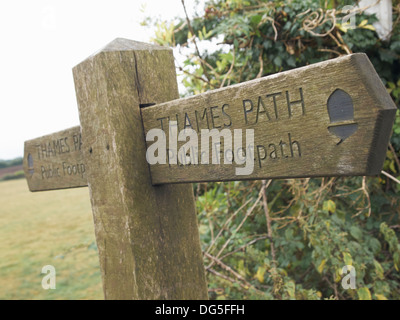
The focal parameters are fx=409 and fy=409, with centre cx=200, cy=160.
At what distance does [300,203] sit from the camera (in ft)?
7.47

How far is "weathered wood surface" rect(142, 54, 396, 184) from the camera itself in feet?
2.35

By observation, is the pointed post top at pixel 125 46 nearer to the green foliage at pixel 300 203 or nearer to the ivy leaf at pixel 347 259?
the green foliage at pixel 300 203

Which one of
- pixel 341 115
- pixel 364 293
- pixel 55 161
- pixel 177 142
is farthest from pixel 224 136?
pixel 364 293

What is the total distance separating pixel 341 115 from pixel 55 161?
3.92ft

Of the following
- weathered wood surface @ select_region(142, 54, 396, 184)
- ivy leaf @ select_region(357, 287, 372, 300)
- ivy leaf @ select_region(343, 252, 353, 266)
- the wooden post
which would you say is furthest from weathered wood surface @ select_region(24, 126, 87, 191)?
ivy leaf @ select_region(357, 287, 372, 300)

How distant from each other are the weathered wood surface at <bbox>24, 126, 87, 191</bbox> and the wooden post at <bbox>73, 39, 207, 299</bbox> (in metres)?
0.19

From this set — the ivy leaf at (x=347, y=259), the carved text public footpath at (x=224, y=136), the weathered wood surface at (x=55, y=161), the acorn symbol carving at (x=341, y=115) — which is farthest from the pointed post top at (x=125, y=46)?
the ivy leaf at (x=347, y=259)

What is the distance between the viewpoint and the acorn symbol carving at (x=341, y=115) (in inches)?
29.0

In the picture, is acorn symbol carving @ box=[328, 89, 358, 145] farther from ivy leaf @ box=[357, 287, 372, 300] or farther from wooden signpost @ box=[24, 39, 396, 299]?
ivy leaf @ box=[357, 287, 372, 300]

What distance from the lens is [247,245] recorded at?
221cm

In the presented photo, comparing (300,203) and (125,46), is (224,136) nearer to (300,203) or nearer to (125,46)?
(125,46)

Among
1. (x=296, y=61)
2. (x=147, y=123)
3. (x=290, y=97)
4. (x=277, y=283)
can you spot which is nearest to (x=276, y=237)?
(x=277, y=283)

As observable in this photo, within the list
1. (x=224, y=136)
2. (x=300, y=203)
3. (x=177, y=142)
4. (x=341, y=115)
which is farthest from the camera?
(x=300, y=203)

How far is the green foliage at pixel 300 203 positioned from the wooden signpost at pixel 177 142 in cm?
94
